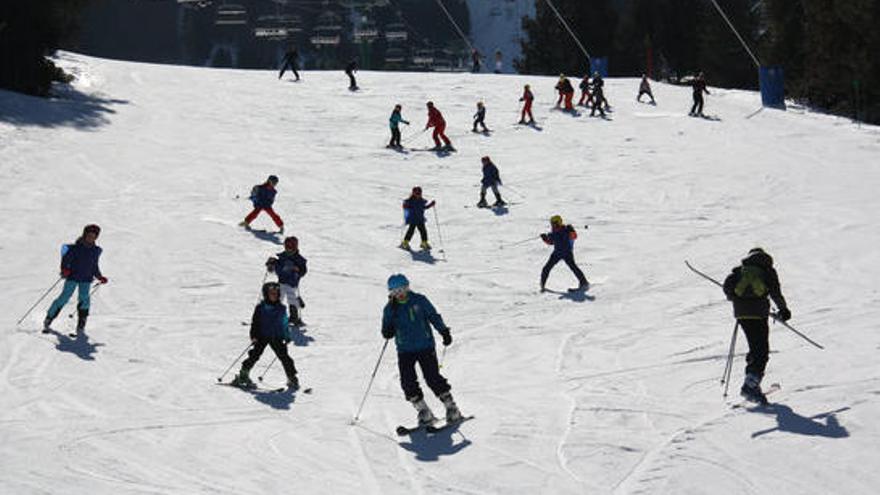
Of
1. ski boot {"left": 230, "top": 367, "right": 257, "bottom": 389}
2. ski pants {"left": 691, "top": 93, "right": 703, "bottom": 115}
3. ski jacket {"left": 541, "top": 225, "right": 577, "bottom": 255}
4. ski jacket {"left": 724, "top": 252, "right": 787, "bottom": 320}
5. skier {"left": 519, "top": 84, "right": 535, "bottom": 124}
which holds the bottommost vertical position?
ski boot {"left": 230, "top": 367, "right": 257, "bottom": 389}

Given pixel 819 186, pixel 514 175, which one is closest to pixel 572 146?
pixel 514 175

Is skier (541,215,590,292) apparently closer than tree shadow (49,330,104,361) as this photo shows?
No

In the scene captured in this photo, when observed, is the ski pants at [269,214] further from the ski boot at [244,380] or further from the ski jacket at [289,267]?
the ski boot at [244,380]

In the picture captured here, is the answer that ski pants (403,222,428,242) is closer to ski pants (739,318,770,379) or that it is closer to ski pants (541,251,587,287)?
ski pants (541,251,587,287)

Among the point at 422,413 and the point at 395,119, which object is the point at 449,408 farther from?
the point at 395,119

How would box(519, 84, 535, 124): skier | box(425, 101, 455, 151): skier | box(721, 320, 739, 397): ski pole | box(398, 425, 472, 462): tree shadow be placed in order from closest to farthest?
box(398, 425, 472, 462): tree shadow < box(721, 320, 739, 397): ski pole < box(425, 101, 455, 151): skier < box(519, 84, 535, 124): skier

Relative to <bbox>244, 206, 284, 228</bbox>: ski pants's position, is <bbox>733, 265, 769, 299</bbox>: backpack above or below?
above

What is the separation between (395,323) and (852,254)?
408 inches

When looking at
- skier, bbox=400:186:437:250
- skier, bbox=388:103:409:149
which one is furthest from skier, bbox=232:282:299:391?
skier, bbox=388:103:409:149

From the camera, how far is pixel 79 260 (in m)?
13.8

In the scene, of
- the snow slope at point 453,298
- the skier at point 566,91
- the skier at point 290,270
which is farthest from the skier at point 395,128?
the skier at point 290,270

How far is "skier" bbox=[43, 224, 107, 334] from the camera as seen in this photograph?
543 inches

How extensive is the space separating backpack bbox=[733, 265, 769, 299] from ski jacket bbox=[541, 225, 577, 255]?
22.5 feet

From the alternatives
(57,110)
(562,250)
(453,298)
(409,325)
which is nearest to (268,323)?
(409,325)
